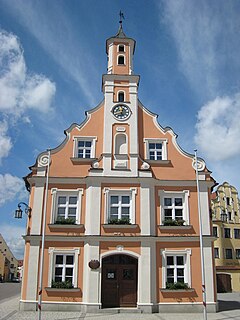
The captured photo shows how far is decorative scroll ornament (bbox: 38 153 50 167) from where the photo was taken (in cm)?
2145

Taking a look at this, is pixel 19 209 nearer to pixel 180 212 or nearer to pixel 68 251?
pixel 68 251

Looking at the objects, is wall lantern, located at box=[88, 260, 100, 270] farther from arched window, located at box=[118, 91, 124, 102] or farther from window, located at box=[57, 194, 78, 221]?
arched window, located at box=[118, 91, 124, 102]

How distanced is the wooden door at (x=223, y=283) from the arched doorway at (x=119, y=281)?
852 inches

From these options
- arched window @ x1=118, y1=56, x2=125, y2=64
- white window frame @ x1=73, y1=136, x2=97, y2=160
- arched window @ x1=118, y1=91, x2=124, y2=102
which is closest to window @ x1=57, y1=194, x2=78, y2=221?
white window frame @ x1=73, y1=136, x2=97, y2=160

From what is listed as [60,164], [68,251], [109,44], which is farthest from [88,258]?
[109,44]

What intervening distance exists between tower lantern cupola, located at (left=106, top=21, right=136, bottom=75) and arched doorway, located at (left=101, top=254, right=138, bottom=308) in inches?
474

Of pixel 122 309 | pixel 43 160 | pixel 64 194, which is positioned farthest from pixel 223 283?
pixel 43 160

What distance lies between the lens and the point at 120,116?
22.6 m

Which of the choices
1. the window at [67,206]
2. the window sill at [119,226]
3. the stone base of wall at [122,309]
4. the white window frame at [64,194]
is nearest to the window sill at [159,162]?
the window sill at [119,226]

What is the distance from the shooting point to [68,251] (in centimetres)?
1989

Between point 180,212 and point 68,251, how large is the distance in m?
6.65

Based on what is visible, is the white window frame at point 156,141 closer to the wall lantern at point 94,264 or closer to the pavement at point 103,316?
the wall lantern at point 94,264

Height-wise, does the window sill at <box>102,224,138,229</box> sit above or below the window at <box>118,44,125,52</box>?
below

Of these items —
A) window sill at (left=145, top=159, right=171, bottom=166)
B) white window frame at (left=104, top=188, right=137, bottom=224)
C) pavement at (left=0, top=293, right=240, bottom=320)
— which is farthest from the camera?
window sill at (left=145, top=159, right=171, bottom=166)
